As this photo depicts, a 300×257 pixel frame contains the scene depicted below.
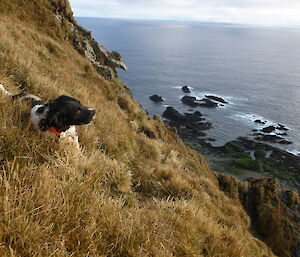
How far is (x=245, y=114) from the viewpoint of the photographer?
7119cm

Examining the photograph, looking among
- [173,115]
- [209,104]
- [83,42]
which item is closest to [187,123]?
[173,115]

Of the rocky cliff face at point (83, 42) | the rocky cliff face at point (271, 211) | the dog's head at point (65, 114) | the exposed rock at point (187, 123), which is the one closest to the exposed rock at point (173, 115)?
the exposed rock at point (187, 123)

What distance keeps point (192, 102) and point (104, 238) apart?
75029 mm

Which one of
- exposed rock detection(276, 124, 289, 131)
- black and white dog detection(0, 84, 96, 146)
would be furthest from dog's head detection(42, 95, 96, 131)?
exposed rock detection(276, 124, 289, 131)

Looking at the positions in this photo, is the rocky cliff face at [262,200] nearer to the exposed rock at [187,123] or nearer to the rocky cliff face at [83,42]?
the rocky cliff face at [83,42]

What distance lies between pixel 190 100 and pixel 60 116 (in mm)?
74433

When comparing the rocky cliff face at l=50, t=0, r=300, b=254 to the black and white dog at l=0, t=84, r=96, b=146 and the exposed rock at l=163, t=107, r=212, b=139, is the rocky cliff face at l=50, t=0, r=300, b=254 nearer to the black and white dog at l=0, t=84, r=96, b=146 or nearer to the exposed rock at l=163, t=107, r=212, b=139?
the black and white dog at l=0, t=84, r=96, b=146

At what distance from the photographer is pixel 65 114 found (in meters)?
5.19

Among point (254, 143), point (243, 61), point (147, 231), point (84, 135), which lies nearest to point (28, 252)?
point (147, 231)

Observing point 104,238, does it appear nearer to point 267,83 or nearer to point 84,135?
point 84,135

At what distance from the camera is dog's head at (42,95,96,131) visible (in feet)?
16.6

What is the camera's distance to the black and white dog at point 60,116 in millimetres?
4980

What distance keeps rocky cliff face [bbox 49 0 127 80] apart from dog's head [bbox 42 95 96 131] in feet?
61.6

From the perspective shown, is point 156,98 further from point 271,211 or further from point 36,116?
point 36,116
